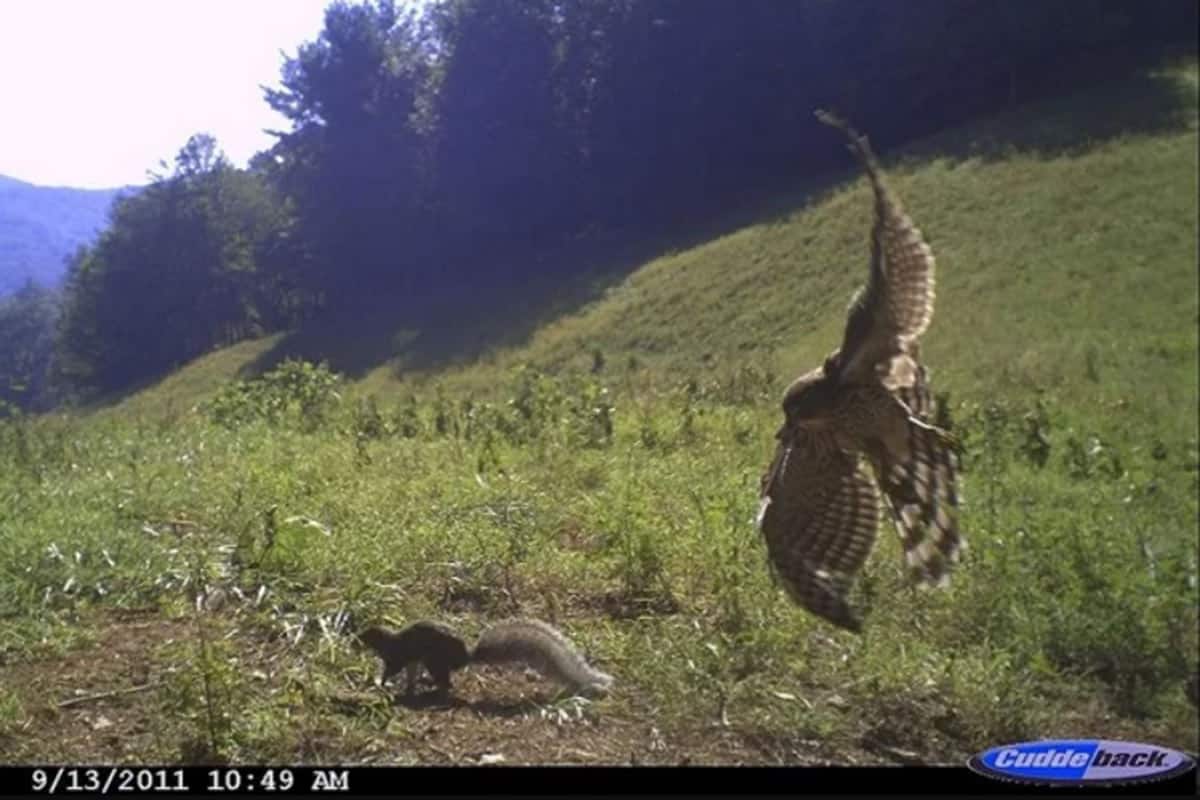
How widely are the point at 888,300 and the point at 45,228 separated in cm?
327

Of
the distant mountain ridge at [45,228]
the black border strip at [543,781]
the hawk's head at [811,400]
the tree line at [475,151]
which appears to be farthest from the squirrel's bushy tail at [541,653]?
the distant mountain ridge at [45,228]

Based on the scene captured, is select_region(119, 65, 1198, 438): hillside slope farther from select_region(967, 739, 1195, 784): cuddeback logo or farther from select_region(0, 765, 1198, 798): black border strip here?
select_region(0, 765, 1198, 798): black border strip

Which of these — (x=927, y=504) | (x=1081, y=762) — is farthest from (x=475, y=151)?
(x=1081, y=762)

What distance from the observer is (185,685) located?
11.3 ft

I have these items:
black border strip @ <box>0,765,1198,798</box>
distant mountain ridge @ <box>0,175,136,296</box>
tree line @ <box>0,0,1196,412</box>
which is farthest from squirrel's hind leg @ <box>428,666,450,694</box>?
distant mountain ridge @ <box>0,175,136,296</box>

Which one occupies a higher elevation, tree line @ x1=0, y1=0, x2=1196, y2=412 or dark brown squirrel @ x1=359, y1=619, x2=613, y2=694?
tree line @ x1=0, y1=0, x2=1196, y2=412

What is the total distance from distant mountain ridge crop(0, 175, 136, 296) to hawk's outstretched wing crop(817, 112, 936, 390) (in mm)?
2691

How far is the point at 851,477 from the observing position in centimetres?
353

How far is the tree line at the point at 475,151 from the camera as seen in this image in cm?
382

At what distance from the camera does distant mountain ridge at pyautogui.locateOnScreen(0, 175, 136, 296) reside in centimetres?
455

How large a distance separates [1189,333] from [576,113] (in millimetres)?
2227

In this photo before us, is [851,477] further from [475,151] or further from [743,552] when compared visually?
[475,151]

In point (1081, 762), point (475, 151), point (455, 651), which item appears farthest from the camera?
point (475, 151)

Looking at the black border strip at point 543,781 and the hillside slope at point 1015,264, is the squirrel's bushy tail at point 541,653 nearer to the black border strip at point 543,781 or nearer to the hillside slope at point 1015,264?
the black border strip at point 543,781
